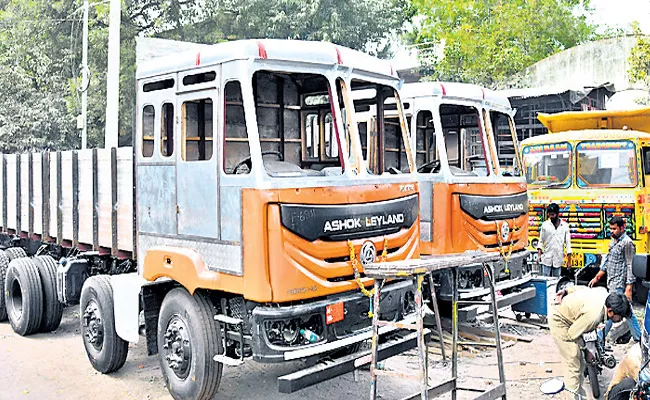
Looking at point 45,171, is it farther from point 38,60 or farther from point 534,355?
point 38,60

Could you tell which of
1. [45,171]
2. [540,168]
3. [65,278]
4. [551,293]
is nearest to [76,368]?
[65,278]

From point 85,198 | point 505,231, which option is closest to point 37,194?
point 85,198

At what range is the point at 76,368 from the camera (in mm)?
7145

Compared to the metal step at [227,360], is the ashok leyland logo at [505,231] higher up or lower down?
higher up

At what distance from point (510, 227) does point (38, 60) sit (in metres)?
Answer: 22.0

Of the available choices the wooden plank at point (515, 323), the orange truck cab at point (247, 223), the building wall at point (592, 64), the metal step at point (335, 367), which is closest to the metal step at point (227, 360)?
the orange truck cab at point (247, 223)

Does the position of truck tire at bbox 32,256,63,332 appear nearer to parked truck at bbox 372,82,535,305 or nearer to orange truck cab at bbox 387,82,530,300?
parked truck at bbox 372,82,535,305

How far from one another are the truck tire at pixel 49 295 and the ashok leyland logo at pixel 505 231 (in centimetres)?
543

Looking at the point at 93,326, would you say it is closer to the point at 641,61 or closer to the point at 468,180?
the point at 468,180

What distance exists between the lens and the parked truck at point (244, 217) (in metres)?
4.97

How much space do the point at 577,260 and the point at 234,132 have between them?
19.9ft

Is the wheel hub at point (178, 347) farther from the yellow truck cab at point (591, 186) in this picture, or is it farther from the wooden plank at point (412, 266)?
the yellow truck cab at point (591, 186)

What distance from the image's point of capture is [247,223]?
4957 millimetres

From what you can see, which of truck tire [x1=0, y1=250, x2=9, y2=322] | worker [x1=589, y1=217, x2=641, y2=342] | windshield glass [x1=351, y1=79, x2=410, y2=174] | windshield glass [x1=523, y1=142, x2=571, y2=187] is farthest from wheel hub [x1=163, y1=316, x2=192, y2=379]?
windshield glass [x1=523, y1=142, x2=571, y2=187]
